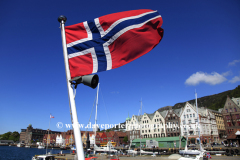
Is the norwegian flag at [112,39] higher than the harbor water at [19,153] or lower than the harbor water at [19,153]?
higher

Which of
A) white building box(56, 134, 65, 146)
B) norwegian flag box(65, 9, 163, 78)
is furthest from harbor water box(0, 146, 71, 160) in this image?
norwegian flag box(65, 9, 163, 78)

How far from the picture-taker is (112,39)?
20.0 feet

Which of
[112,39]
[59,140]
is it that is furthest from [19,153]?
[112,39]

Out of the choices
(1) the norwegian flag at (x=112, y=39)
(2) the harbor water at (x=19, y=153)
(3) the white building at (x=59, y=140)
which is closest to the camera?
(1) the norwegian flag at (x=112, y=39)

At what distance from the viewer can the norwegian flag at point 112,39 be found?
236 inches

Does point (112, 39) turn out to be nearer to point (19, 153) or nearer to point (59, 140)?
point (19, 153)

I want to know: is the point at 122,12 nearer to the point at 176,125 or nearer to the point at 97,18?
the point at 97,18

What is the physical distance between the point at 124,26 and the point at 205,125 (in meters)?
78.0

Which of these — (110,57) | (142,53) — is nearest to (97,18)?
(110,57)

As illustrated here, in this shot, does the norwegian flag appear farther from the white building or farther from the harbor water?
the white building

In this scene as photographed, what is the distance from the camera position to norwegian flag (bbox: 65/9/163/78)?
5.99 metres

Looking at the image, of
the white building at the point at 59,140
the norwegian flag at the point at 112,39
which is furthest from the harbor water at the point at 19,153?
the norwegian flag at the point at 112,39

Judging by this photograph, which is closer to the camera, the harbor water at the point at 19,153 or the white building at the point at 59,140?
the harbor water at the point at 19,153

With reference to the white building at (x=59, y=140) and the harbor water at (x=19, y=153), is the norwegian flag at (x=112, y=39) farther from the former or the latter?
the white building at (x=59, y=140)
